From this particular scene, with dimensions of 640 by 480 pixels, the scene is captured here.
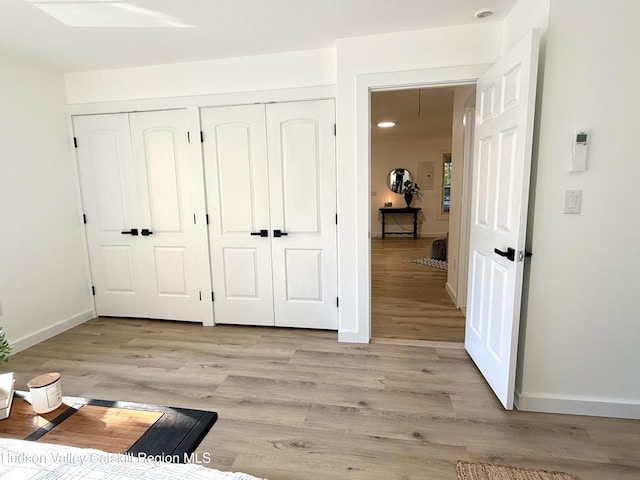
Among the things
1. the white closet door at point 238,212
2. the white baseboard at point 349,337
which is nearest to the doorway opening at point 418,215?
the white baseboard at point 349,337

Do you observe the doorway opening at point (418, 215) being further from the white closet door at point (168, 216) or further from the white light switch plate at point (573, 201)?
the white closet door at point (168, 216)

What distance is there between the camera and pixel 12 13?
2059 millimetres

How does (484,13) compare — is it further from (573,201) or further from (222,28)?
(222,28)

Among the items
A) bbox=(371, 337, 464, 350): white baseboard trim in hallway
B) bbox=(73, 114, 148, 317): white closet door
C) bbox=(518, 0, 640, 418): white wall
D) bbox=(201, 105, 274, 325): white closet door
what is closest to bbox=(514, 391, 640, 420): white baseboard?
bbox=(518, 0, 640, 418): white wall

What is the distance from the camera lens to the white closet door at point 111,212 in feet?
10.6

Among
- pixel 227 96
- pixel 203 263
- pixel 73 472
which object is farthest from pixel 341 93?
pixel 73 472

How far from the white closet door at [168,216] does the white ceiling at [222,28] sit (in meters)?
0.58

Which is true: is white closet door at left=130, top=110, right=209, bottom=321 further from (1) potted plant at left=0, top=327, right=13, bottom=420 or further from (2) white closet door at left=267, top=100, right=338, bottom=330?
(1) potted plant at left=0, top=327, right=13, bottom=420

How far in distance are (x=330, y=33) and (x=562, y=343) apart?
8.26 feet

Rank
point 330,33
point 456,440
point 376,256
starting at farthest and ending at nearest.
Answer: point 376,256, point 330,33, point 456,440

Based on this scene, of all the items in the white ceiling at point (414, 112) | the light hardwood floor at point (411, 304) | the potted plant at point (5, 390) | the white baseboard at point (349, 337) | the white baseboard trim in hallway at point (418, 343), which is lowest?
the light hardwood floor at point (411, 304)

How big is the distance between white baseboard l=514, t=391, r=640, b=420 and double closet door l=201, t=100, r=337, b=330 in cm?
159

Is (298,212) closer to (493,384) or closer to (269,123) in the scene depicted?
(269,123)

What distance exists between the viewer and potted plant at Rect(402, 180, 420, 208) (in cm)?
874
